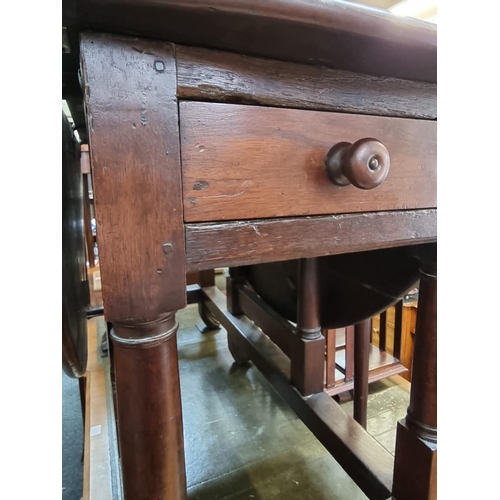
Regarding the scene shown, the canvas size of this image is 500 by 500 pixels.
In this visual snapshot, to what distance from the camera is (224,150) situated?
1.16 feet

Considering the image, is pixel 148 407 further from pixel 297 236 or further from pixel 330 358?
pixel 330 358

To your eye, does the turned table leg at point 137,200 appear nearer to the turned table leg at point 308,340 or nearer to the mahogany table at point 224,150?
the mahogany table at point 224,150

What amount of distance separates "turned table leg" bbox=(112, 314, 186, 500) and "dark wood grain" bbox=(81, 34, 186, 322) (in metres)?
0.05

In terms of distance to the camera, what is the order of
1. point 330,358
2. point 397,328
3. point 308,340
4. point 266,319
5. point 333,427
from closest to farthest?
point 333,427 → point 308,340 → point 266,319 → point 330,358 → point 397,328

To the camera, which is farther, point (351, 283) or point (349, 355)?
point (349, 355)


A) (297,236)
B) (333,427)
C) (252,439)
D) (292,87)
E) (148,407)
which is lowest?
(252,439)

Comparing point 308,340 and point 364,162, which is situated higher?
point 364,162

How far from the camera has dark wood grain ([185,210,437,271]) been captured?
0.37 m

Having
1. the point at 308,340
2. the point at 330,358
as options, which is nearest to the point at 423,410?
the point at 308,340

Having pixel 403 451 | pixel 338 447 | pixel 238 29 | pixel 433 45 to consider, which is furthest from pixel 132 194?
pixel 338 447

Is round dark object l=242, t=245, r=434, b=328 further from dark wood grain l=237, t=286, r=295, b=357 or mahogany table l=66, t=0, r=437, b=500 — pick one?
mahogany table l=66, t=0, r=437, b=500

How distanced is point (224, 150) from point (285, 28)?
0.12m

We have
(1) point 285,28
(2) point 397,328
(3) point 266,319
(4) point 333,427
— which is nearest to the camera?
(1) point 285,28
